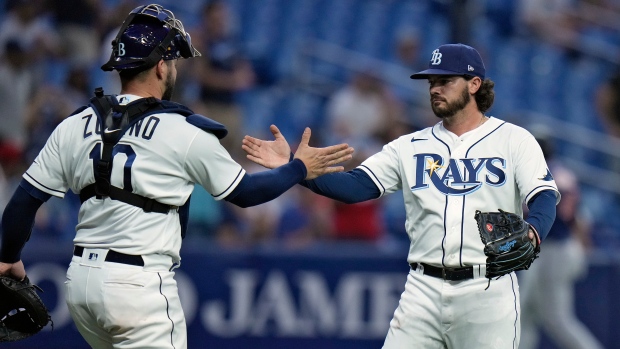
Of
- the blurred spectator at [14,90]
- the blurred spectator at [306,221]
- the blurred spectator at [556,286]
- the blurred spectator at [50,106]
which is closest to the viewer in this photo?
the blurred spectator at [556,286]

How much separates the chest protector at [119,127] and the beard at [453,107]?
4.19 ft

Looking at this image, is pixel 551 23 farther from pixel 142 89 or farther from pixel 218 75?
pixel 142 89

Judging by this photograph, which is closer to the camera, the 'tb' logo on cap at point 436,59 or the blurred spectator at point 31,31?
the 'tb' logo on cap at point 436,59

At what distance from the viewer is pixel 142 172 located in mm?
4184

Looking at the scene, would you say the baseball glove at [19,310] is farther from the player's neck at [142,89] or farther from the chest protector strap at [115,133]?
the player's neck at [142,89]

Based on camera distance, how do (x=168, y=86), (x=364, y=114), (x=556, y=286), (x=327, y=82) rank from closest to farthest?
1. (x=168, y=86)
2. (x=556, y=286)
3. (x=364, y=114)
4. (x=327, y=82)

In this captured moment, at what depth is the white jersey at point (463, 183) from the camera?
4.86 metres

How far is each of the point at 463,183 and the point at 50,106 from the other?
658cm

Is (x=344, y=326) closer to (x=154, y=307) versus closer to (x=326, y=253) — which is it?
(x=326, y=253)

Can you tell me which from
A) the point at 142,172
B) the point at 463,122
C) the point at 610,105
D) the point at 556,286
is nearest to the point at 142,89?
the point at 142,172

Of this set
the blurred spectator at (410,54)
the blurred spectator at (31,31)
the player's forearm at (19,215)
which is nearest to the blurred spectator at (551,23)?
the blurred spectator at (410,54)

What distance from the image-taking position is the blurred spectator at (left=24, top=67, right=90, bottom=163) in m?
10.2

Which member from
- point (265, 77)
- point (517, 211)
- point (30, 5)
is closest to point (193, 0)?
point (265, 77)

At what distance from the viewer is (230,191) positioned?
14.3 feet
